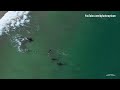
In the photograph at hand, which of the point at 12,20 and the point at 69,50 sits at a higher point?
the point at 12,20

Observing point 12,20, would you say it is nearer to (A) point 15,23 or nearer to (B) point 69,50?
(A) point 15,23

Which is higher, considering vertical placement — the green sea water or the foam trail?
the foam trail

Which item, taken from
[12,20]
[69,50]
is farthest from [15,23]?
[69,50]
